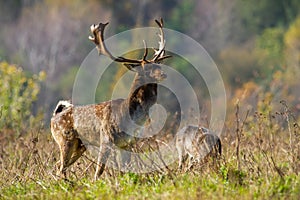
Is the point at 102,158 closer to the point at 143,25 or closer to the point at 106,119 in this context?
the point at 106,119

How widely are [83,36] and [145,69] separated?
5239cm

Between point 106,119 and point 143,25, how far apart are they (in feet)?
184

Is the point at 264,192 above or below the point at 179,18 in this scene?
below

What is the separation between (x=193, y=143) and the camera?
13.2m

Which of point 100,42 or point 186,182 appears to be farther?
point 100,42

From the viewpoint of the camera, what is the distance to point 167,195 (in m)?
8.65

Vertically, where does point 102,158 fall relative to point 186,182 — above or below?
above

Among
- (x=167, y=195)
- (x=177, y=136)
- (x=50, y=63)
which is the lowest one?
(x=167, y=195)

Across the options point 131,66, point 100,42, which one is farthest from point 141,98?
point 100,42

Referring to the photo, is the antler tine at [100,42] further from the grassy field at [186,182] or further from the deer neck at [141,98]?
the grassy field at [186,182]

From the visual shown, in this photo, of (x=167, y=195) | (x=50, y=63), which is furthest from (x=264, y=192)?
(x=50, y=63)

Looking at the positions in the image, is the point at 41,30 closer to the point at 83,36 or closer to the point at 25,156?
the point at 83,36

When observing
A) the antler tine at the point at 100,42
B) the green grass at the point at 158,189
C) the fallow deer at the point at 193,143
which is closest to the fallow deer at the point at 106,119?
the antler tine at the point at 100,42

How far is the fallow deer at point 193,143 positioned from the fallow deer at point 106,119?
62.7 inches
